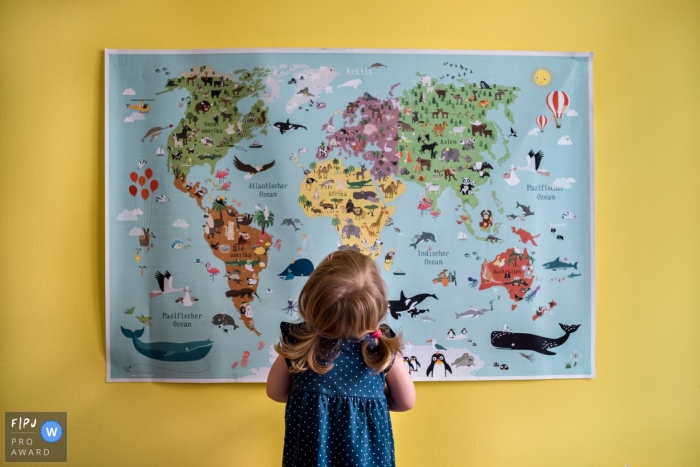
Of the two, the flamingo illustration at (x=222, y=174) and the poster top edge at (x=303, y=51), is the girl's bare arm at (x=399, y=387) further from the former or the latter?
the poster top edge at (x=303, y=51)

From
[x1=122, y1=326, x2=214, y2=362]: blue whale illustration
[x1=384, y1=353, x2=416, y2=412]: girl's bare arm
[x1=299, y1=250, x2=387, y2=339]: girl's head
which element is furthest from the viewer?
[x1=122, y1=326, x2=214, y2=362]: blue whale illustration

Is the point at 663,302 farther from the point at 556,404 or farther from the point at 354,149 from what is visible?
the point at 354,149

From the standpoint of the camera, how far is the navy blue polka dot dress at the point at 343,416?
46.3 inches

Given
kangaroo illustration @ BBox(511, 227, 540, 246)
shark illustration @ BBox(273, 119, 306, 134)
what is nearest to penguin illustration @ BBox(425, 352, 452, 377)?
kangaroo illustration @ BBox(511, 227, 540, 246)

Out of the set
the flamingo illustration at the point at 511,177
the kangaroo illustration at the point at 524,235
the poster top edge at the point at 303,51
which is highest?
the poster top edge at the point at 303,51

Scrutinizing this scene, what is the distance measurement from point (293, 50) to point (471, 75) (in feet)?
1.89

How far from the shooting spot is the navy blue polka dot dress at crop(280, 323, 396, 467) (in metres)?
1.18

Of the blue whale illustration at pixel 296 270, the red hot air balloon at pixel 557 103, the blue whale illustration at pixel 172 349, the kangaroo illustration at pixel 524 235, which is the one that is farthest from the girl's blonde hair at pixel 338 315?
the red hot air balloon at pixel 557 103

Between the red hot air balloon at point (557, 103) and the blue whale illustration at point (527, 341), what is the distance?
687 millimetres

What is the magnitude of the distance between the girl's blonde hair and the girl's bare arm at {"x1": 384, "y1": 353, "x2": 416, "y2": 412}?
0.19 feet

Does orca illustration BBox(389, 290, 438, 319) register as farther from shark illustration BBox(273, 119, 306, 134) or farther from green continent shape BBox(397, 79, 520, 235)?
shark illustration BBox(273, 119, 306, 134)

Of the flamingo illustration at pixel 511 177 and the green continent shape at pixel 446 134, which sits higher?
the green continent shape at pixel 446 134

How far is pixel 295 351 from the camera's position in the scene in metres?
1.19

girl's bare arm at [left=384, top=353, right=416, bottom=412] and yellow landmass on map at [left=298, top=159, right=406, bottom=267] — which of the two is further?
yellow landmass on map at [left=298, top=159, right=406, bottom=267]
